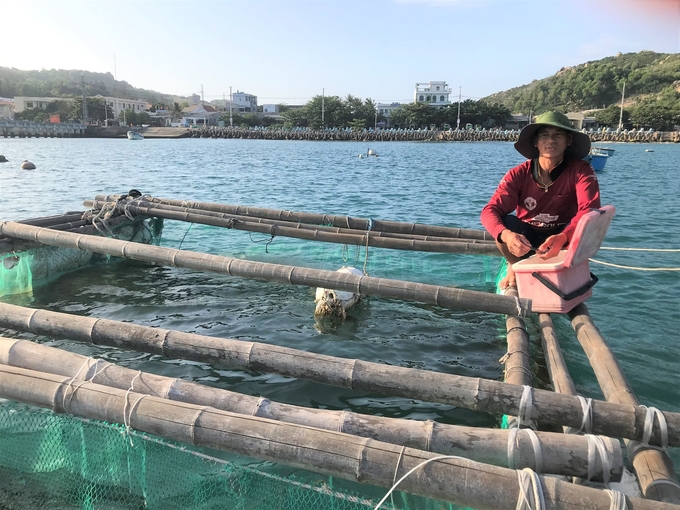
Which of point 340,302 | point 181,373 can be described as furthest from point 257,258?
point 181,373

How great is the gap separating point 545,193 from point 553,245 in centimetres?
81

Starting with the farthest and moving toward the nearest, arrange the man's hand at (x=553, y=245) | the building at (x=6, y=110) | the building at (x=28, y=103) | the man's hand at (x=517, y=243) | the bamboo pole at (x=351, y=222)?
1. the building at (x=28, y=103)
2. the building at (x=6, y=110)
3. the bamboo pole at (x=351, y=222)
4. the man's hand at (x=517, y=243)
5. the man's hand at (x=553, y=245)

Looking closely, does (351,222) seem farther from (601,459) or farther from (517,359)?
(601,459)

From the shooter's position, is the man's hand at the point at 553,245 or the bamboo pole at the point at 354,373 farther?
the man's hand at the point at 553,245

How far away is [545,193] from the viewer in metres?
5.79

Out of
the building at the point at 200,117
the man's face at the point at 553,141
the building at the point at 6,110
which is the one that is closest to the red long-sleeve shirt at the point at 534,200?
the man's face at the point at 553,141

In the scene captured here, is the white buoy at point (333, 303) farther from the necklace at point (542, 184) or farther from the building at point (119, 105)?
the building at point (119, 105)

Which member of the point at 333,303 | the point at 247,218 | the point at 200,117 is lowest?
the point at 333,303

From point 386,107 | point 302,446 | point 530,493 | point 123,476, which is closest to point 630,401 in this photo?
point 530,493

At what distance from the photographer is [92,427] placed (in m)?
3.44

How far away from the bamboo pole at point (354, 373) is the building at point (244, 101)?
168 metres

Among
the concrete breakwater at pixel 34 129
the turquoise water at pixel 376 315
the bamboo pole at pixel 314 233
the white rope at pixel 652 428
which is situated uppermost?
the concrete breakwater at pixel 34 129

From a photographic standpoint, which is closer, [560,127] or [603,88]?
[560,127]

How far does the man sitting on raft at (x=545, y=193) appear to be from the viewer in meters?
5.32
